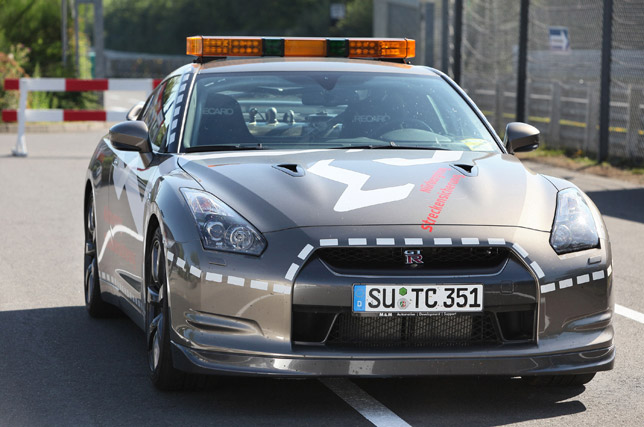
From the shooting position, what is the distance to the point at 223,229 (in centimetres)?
507

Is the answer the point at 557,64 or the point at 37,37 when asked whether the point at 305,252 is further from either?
the point at 37,37

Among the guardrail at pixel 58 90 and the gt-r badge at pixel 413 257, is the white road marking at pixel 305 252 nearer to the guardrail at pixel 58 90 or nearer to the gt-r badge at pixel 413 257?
the gt-r badge at pixel 413 257

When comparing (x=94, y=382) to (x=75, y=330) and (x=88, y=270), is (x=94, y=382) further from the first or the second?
(x=88, y=270)

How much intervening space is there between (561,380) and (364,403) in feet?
2.95

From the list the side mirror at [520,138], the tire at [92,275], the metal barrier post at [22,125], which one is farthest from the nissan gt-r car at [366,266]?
the metal barrier post at [22,125]

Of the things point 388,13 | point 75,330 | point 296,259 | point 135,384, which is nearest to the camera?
point 296,259

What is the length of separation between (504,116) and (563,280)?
18.0 metres

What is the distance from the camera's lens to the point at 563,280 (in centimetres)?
504

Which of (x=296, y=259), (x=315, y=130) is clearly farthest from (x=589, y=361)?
(x=315, y=130)

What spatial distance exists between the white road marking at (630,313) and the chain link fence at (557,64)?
406 inches

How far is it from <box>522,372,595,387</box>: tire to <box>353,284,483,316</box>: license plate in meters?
0.79

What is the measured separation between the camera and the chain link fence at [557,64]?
18.0 meters

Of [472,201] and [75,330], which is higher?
[472,201]

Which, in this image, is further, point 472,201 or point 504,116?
point 504,116
